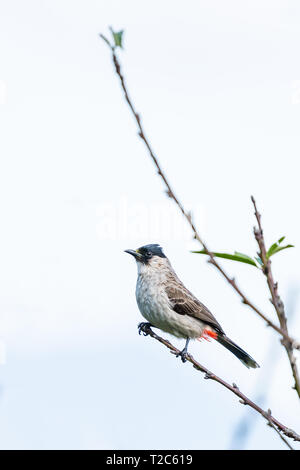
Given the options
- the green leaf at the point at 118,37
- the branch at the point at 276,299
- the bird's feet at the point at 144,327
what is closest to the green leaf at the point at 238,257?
the branch at the point at 276,299

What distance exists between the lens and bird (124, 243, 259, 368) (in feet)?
25.1

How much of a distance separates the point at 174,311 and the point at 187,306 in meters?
0.22

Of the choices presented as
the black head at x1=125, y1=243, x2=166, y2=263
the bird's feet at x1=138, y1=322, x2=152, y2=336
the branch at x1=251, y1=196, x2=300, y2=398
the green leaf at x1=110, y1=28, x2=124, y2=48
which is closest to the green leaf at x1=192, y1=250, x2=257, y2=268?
the branch at x1=251, y1=196, x2=300, y2=398

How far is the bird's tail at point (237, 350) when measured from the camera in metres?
7.79

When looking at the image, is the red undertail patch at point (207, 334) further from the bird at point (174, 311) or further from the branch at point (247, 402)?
the branch at point (247, 402)

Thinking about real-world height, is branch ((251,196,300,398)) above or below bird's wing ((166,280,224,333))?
above

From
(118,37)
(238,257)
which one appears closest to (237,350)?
(238,257)

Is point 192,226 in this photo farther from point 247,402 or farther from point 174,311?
point 174,311

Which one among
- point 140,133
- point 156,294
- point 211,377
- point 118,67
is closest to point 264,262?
point 140,133

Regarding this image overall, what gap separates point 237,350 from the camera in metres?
7.79

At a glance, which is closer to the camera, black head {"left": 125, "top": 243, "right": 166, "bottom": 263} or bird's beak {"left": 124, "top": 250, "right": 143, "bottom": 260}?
bird's beak {"left": 124, "top": 250, "right": 143, "bottom": 260}

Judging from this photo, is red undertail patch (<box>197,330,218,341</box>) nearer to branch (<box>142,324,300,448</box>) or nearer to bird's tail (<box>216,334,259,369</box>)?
bird's tail (<box>216,334,259,369</box>)

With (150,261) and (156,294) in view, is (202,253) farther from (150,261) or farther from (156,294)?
(150,261)

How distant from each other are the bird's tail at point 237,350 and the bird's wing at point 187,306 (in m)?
0.11
